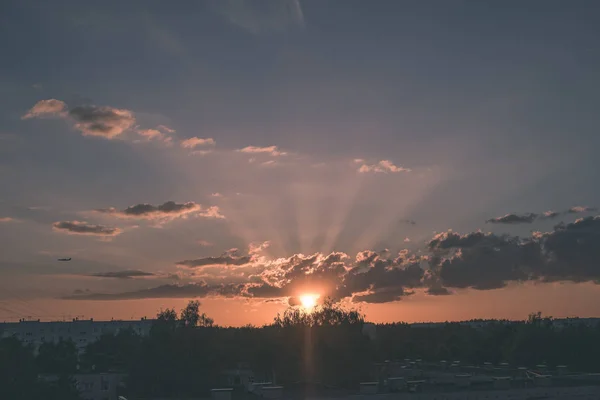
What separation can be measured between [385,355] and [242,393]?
6850cm

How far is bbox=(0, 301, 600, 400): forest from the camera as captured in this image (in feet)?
286

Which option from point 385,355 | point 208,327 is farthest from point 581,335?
point 208,327

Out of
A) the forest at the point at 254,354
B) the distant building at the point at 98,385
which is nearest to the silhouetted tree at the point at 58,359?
the forest at the point at 254,354

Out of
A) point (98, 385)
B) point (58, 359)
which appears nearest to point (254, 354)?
point (98, 385)

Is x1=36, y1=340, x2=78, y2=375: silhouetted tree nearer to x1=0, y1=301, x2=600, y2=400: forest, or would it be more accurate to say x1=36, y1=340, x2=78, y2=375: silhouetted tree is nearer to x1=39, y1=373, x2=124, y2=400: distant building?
x1=0, y1=301, x2=600, y2=400: forest

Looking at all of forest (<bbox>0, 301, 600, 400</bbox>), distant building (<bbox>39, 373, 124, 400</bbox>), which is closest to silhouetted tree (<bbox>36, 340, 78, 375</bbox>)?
forest (<bbox>0, 301, 600, 400</bbox>)

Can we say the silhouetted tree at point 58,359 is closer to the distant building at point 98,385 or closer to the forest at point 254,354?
the forest at point 254,354

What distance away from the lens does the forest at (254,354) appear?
286 ft

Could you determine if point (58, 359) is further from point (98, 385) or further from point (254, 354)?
point (254, 354)

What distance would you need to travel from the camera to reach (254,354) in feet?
307

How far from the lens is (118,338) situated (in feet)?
440

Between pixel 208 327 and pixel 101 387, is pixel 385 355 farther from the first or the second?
pixel 101 387

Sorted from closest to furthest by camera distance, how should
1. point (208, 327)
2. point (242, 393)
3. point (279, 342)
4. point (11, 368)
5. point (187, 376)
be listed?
point (242, 393) < point (11, 368) < point (187, 376) < point (279, 342) < point (208, 327)

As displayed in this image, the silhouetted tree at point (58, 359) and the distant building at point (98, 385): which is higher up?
the silhouetted tree at point (58, 359)
